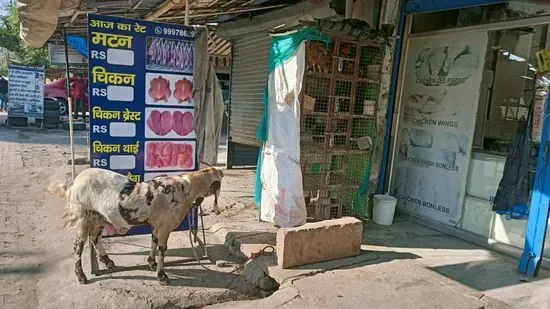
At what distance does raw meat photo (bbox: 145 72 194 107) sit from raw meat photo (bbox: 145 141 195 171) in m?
0.46

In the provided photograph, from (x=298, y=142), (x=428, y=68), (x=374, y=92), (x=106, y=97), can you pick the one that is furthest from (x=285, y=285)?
(x=428, y=68)

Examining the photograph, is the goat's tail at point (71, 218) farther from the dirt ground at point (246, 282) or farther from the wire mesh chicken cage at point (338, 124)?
the wire mesh chicken cage at point (338, 124)

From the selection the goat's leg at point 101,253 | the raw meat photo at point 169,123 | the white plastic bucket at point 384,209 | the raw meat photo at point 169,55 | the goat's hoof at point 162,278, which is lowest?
the goat's hoof at point 162,278

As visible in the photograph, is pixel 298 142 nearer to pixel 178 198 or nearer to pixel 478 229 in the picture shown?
pixel 178 198

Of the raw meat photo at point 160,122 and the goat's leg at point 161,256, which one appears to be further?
the raw meat photo at point 160,122

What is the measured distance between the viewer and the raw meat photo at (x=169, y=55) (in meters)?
4.31

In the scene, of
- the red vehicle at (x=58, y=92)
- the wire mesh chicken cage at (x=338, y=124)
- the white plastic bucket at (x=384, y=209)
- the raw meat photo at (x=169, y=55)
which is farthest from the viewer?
the red vehicle at (x=58, y=92)

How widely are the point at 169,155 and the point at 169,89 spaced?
0.75 meters

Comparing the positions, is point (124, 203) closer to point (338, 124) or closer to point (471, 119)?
point (338, 124)

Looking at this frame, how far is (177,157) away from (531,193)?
3929 millimetres

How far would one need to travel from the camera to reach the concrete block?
3.91m

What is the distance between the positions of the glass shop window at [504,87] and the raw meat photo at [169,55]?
12.0 ft

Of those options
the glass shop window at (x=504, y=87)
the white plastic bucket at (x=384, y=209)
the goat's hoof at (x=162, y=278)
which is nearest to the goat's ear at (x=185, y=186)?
the goat's hoof at (x=162, y=278)

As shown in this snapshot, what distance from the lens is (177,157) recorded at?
15.1 feet
